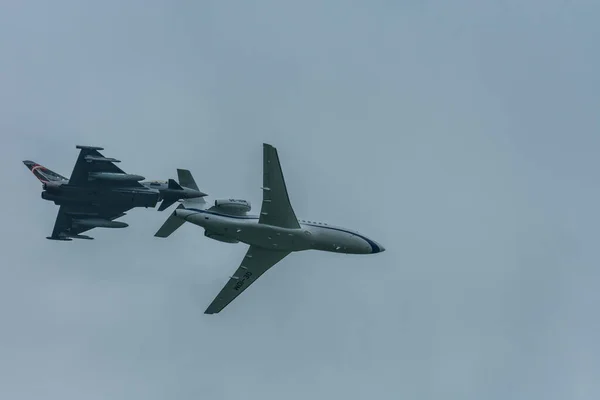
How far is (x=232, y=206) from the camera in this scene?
9262 centimetres

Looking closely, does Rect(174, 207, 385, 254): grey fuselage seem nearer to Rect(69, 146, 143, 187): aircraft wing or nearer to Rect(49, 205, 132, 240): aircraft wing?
Rect(69, 146, 143, 187): aircraft wing

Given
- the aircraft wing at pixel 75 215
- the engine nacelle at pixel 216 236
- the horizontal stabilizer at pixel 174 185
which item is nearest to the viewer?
the engine nacelle at pixel 216 236

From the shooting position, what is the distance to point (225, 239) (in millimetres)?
95250

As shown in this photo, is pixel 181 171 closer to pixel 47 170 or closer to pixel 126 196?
pixel 126 196

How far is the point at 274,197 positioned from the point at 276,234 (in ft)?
15.3

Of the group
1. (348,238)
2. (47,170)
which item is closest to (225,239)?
(348,238)

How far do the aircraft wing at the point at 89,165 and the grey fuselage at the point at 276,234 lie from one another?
10118 mm

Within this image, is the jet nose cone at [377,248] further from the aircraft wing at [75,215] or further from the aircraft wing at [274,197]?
the aircraft wing at [75,215]

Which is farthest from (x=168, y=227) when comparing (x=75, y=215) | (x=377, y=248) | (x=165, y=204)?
(x=377, y=248)

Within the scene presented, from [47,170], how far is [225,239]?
21.7 m

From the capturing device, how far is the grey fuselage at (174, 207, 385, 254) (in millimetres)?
92625

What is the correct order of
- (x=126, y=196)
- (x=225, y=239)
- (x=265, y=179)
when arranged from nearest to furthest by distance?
(x=265, y=179) < (x=225, y=239) < (x=126, y=196)

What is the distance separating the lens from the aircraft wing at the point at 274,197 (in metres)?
87.1

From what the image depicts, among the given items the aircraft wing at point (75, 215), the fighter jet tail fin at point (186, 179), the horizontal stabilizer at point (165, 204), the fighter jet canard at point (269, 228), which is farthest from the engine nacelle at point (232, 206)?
the aircraft wing at point (75, 215)
